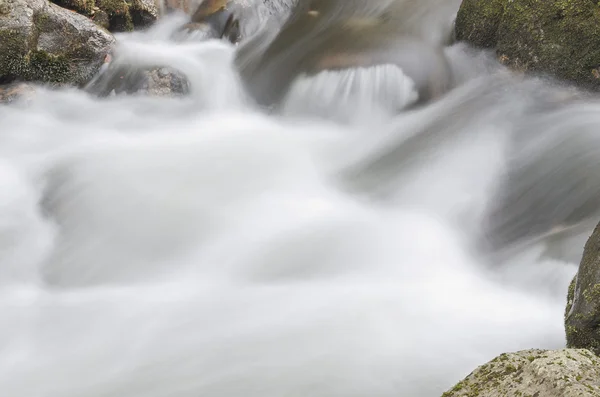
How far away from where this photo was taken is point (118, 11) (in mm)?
8773

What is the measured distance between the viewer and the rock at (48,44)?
269 inches

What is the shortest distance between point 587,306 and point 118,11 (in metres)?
8.44

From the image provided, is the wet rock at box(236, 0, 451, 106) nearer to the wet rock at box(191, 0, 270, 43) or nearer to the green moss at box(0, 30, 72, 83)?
the wet rock at box(191, 0, 270, 43)

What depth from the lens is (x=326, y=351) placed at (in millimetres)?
3566

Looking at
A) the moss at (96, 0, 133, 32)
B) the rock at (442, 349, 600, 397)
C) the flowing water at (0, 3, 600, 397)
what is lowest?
the rock at (442, 349, 600, 397)

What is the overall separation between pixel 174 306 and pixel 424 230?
8.45ft

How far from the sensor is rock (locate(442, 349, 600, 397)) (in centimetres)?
196

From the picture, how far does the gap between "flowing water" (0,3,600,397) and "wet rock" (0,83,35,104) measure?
0.12 metres

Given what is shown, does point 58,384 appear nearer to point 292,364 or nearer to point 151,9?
point 292,364

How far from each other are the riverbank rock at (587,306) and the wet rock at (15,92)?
6.91 metres

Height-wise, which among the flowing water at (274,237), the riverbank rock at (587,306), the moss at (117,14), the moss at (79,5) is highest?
the moss at (117,14)

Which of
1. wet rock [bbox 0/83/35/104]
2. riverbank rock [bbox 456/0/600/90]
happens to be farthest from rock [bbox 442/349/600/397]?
wet rock [bbox 0/83/35/104]

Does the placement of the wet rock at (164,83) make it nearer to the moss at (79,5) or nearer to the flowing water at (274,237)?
the flowing water at (274,237)

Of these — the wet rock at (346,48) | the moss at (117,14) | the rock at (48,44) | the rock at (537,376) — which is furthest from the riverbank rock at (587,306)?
the moss at (117,14)
